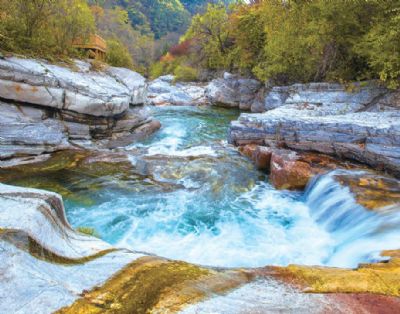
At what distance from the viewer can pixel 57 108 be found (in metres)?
9.64

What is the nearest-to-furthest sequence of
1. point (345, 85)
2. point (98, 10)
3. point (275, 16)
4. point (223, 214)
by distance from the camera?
point (223, 214) < point (345, 85) < point (275, 16) < point (98, 10)

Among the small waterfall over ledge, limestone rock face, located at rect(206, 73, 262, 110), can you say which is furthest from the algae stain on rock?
limestone rock face, located at rect(206, 73, 262, 110)

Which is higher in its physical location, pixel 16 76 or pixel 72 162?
pixel 16 76

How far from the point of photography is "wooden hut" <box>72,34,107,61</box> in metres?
13.4

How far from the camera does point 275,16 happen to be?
1659 centimetres

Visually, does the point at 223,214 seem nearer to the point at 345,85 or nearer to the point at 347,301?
the point at 347,301

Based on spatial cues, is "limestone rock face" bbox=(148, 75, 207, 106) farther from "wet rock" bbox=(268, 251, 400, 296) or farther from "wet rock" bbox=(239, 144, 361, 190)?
"wet rock" bbox=(268, 251, 400, 296)

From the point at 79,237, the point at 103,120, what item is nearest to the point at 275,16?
the point at 103,120

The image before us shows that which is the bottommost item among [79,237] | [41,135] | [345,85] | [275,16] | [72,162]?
[72,162]

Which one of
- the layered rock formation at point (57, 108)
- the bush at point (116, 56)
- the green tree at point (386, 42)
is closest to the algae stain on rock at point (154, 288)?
the layered rock formation at point (57, 108)

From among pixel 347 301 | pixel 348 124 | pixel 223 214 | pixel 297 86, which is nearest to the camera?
pixel 347 301

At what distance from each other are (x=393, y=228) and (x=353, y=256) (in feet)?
2.92

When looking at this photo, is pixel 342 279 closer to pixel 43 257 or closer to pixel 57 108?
pixel 43 257

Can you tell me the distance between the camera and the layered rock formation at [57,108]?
8.61 metres
